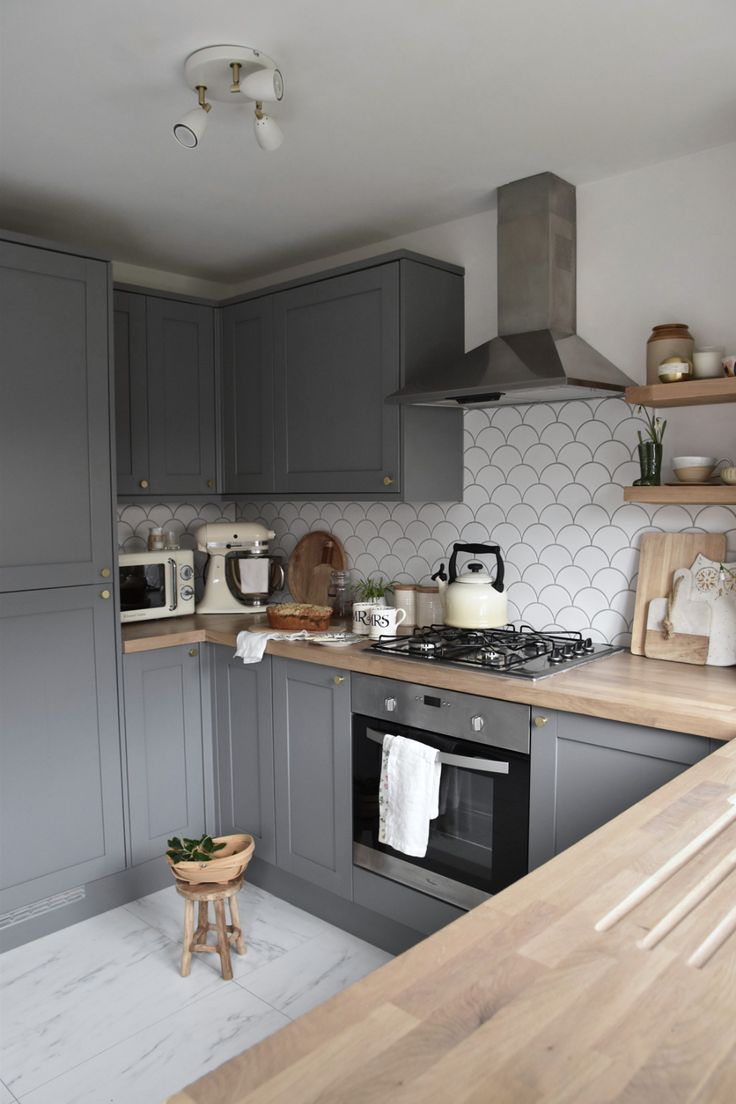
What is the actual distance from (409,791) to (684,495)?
1170mm

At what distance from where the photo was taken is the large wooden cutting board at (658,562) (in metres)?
2.54

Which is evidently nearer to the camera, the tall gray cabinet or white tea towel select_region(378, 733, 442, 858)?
white tea towel select_region(378, 733, 442, 858)

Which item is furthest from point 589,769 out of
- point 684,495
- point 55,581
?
point 55,581

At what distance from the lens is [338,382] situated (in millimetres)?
3186

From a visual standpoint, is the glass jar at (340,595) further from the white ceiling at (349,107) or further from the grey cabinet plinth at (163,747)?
the white ceiling at (349,107)

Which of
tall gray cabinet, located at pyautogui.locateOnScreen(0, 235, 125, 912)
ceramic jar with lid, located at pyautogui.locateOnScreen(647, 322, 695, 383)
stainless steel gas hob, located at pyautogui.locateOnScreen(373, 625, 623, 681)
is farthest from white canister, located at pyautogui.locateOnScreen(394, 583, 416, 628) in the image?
ceramic jar with lid, located at pyautogui.locateOnScreen(647, 322, 695, 383)

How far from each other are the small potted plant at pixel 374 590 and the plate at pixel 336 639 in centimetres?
15

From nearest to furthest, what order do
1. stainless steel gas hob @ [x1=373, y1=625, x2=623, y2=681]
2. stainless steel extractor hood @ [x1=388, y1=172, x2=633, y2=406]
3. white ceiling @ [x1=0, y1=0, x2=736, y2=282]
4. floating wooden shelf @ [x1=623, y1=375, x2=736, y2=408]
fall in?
white ceiling @ [x1=0, y1=0, x2=736, y2=282], floating wooden shelf @ [x1=623, y1=375, x2=736, y2=408], stainless steel gas hob @ [x1=373, y1=625, x2=623, y2=681], stainless steel extractor hood @ [x1=388, y1=172, x2=633, y2=406]

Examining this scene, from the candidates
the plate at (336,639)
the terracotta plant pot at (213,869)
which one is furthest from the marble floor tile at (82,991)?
the plate at (336,639)

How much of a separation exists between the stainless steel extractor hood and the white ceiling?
0.10 metres

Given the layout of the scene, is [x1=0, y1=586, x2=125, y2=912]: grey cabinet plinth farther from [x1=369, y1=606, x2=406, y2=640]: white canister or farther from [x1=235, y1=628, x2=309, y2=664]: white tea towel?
[x1=369, y1=606, x2=406, y2=640]: white canister

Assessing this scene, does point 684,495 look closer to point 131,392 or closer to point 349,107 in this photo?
point 349,107

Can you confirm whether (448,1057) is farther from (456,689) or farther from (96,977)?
(96,977)

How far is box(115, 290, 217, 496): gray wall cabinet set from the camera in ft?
11.1
